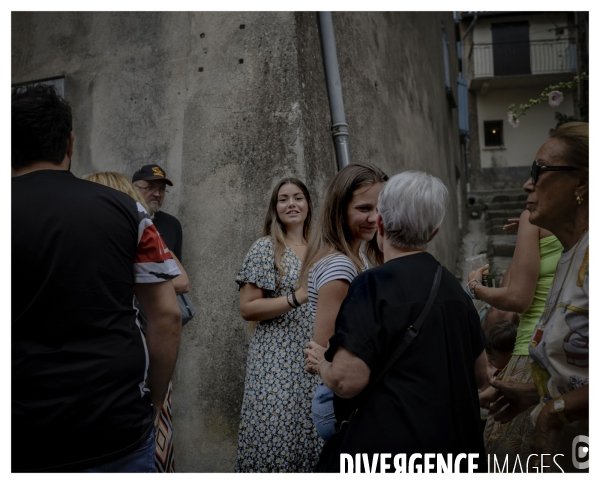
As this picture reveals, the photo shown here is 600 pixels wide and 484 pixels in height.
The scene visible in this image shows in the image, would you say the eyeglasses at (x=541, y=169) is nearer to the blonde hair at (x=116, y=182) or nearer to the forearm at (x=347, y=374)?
the forearm at (x=347, y=374)

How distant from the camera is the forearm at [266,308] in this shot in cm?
292

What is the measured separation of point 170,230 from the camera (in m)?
3.99

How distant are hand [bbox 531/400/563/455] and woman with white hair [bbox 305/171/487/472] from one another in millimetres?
218

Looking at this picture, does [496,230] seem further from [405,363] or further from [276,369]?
[405,363]

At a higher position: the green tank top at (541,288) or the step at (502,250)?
the green tank top at (541,288)

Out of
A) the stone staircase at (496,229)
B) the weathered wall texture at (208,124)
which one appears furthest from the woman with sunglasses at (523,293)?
the stone staircase at (496,229)

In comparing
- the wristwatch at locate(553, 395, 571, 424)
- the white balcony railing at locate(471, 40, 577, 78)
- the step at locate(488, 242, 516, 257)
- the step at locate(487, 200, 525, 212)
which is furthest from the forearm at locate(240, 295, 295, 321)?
the white balcony railing at locate(471, 40, 577, 78)

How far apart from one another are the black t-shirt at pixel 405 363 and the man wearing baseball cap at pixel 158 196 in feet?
7.79

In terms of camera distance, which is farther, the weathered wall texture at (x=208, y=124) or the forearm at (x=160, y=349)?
the weathered wall texture at (x=208, y=124)

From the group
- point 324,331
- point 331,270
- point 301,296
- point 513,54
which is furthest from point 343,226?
point 513,54

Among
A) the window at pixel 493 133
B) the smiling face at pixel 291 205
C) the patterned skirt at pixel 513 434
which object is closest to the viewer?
the patterned skirt at pixel 513 434

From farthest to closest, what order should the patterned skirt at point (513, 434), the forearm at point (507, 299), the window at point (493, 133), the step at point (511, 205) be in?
the window at point (493, 133) < the step at point (511, 205) < the forearm at point (507, 299) < the patterned skirt at point (513, 434)
